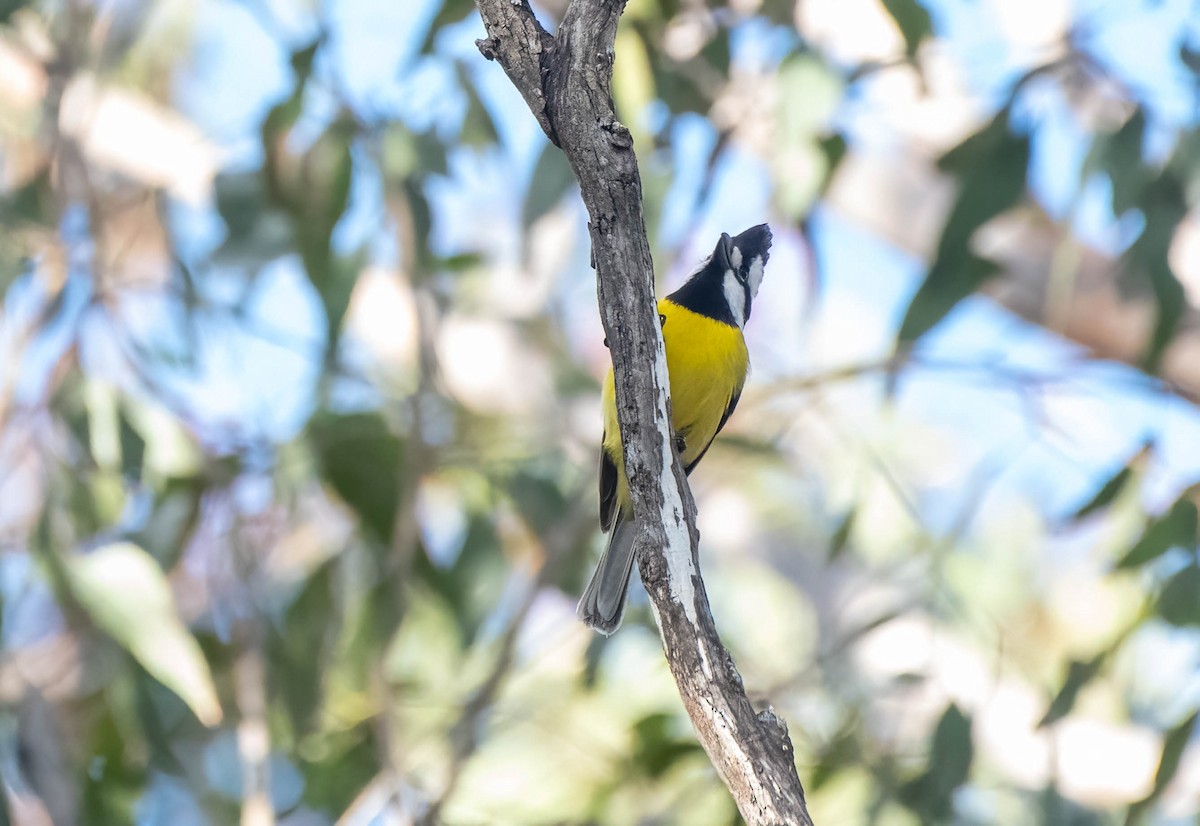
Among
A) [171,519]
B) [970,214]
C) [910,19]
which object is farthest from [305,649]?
[910,19]

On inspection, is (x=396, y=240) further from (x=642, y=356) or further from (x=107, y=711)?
(x=642, y=356)

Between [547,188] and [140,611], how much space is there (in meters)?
1.12

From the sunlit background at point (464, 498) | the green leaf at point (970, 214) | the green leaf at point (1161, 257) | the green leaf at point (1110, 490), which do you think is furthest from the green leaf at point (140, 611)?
the green leaf at point (1161, 257)

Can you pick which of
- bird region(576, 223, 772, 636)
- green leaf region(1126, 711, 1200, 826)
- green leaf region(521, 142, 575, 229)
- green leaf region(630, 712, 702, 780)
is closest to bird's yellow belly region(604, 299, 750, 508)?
bird region(576, 223, 772, 636)

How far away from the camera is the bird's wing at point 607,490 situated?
91.0 inches

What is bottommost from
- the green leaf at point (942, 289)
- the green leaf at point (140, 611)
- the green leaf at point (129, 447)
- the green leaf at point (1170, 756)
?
the green leaf at point (1170, 756)

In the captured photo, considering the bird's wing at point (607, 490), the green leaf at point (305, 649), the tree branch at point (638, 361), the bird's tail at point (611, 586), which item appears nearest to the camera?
the tree branch at point (638, 361)

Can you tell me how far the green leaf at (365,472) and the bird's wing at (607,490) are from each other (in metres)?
0.56

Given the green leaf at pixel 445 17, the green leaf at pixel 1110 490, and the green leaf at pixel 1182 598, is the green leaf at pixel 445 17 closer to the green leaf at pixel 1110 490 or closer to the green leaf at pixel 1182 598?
the green leaf at pixel 1110 490

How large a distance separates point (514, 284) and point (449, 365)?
41cm

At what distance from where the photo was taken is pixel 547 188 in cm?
261

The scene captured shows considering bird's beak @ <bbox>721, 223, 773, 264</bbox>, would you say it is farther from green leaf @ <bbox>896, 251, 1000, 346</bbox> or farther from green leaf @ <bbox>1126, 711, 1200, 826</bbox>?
green leaf @ <bbox>1126, 711, 1200, 826</bbox>

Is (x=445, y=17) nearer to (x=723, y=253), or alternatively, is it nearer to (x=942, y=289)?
(x=723, y=253)

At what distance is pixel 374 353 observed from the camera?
14.9 feet
